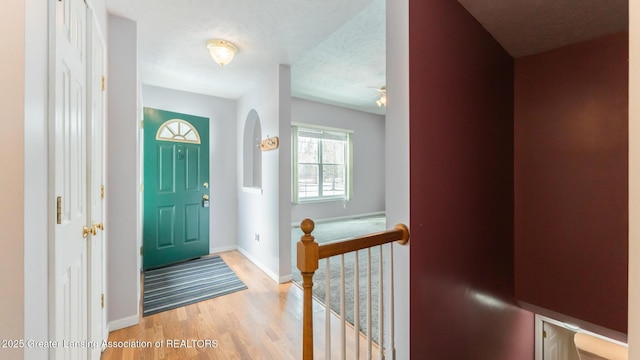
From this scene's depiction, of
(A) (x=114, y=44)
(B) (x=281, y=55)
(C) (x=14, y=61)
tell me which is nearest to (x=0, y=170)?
(C) (x=14, y=61)

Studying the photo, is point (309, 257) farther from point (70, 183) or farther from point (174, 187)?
point (174, 187)

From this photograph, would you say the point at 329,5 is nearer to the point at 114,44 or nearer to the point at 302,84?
the point at 114,44

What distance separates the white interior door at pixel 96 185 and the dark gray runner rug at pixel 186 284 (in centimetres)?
62

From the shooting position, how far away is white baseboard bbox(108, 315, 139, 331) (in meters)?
2.06

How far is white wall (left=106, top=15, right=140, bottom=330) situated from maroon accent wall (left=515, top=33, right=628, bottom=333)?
3341 mm

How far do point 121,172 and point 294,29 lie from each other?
71.2 inches

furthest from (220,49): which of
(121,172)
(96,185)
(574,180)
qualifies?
(574,180)

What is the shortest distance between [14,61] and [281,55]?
2285 mm

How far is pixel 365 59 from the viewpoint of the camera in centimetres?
323

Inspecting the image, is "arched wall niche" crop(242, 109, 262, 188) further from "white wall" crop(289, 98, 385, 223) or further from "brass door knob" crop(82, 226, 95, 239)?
"brass door knob" crop(82, 226, 95, 239)

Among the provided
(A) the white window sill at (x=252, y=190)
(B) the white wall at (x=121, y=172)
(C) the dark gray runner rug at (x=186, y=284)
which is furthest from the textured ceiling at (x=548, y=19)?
(C) the dark gray runner rug at (x=186, y=284)

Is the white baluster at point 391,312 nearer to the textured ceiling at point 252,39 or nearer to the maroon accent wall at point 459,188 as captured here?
the maroon accent wall at point 459,188

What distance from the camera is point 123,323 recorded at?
2.11 metres

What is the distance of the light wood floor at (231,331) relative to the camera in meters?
1.85
